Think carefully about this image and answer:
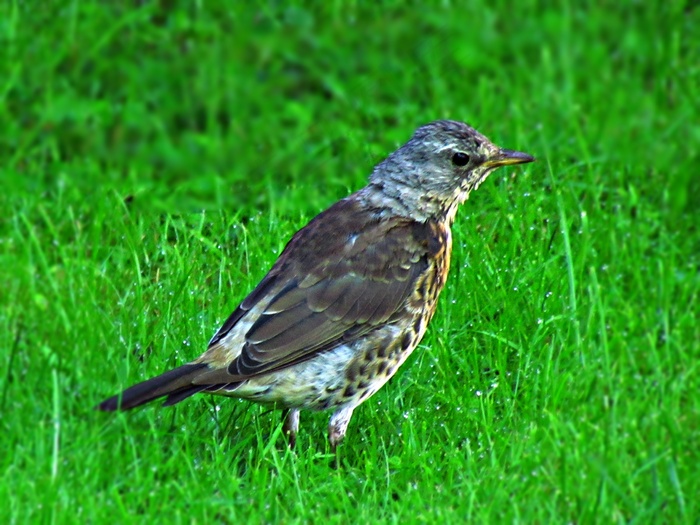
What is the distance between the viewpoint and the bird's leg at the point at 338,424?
5.80 meters

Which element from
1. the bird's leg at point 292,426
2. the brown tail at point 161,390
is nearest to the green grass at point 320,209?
the bird's leg at point 292,426

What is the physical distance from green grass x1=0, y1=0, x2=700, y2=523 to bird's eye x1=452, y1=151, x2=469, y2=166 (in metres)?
0.60

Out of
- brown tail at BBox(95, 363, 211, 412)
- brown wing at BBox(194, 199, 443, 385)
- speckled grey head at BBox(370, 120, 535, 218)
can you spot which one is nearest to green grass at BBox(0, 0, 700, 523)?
brown tail at BBox(95, 363, 211, 412)

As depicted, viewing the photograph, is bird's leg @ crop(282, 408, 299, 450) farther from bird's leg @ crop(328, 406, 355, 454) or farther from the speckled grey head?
the speckled grey head

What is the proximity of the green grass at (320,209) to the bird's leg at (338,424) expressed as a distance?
0.10 meters

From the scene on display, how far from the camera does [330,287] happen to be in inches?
229

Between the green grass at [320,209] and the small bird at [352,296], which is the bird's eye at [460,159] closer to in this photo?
the small bird at [352,296]

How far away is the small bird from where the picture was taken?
555 cm

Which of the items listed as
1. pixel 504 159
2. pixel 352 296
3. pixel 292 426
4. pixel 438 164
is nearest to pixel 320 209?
pixel 438 164

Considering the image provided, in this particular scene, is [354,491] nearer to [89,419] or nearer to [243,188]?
[89,419]

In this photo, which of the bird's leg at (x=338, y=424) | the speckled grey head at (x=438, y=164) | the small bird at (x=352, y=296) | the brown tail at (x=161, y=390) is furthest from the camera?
the speckled grey head at (x=438, y=164)

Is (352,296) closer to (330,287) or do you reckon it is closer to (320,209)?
(330,287)

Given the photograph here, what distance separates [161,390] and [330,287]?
98 centimetres

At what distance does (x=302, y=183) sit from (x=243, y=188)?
1.15 ft
